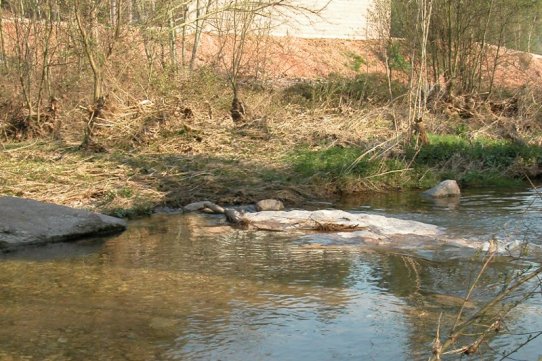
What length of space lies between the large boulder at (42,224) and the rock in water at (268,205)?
8.00ft

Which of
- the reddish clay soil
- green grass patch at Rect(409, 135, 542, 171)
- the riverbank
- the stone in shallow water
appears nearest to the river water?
the stone in shallow water

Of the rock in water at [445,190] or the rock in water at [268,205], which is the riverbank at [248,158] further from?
the rock in water at [445,190]

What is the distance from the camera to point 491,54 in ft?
71.1

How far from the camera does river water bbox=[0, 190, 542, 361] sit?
547 centimetres

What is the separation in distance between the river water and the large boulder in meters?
0.21

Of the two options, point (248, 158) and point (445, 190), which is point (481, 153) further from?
point (248, 158)

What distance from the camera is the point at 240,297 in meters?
6.79

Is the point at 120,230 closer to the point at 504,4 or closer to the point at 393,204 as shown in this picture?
the point at 393,204

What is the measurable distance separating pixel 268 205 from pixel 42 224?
3.54 m

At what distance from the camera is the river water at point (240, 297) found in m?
5.47

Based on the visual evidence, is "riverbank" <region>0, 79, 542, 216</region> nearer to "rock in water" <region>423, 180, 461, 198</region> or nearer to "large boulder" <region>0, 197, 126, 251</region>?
"rock in water" <region>423, 180, 461, 198</region>

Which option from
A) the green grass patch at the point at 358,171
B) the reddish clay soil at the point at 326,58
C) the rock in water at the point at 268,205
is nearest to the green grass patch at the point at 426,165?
the green grass patch at the point at 358,171

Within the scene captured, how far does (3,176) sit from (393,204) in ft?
20.2

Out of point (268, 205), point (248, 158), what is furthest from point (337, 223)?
point (248, 158)
